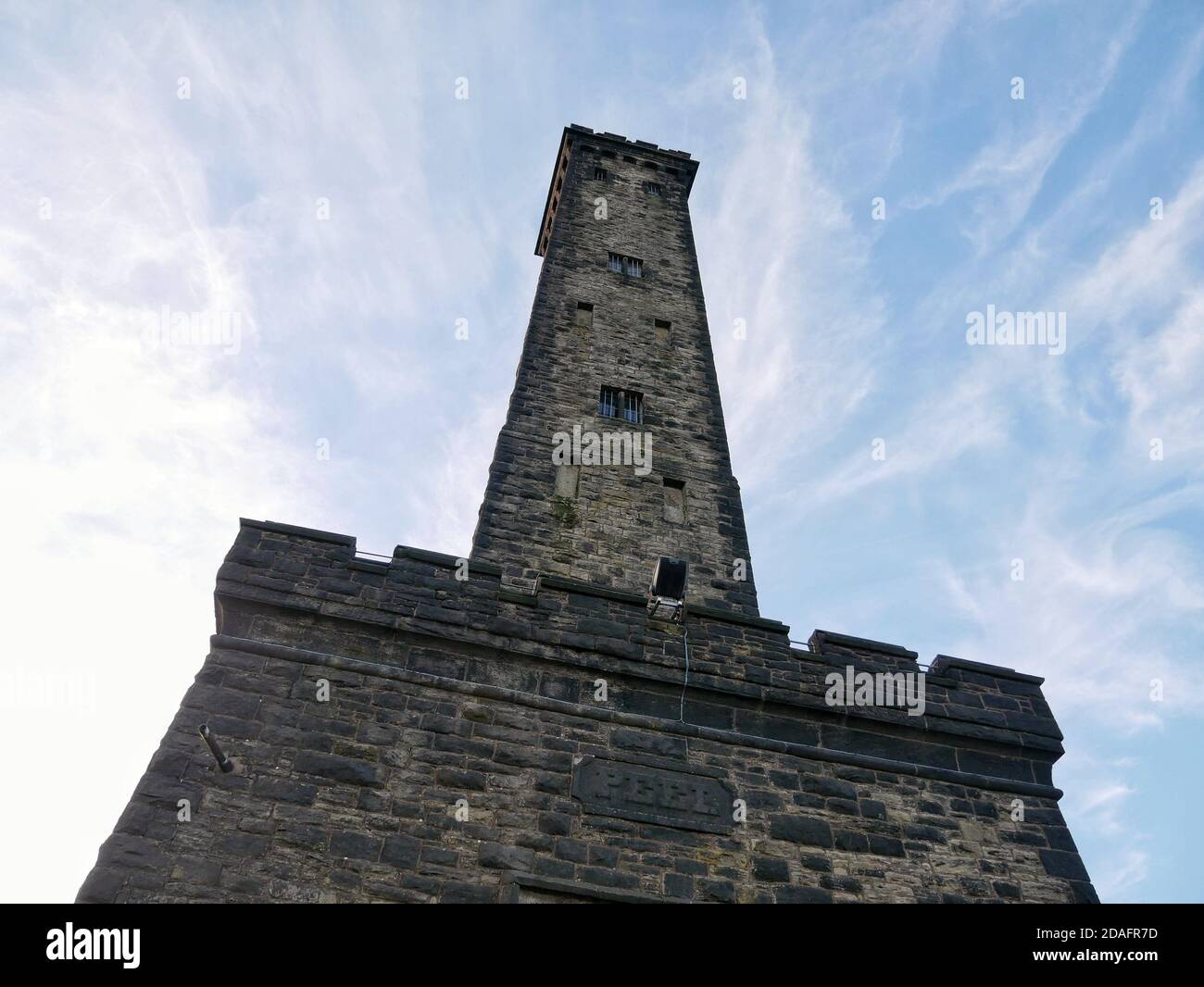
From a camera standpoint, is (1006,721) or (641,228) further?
(641,228)

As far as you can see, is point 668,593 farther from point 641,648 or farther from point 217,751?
point 217,751

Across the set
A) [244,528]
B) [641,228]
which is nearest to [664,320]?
[641,228]

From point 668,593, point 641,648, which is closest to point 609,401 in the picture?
point 668,593

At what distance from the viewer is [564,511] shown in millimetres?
10859

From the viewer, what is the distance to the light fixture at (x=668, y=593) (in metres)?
8.30

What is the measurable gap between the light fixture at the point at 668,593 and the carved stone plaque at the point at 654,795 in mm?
1553

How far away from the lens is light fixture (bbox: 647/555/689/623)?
830 cm

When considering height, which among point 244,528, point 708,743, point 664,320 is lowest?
point 708,743

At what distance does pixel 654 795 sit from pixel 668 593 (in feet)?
6.30

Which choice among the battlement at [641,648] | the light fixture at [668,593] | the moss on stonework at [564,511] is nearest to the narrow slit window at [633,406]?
the moss on stonework at [564,511]

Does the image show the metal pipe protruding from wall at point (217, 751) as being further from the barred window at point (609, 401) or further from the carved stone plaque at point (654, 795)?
the barred window at point (609, 401)

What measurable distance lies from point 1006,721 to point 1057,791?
709 millimetres
